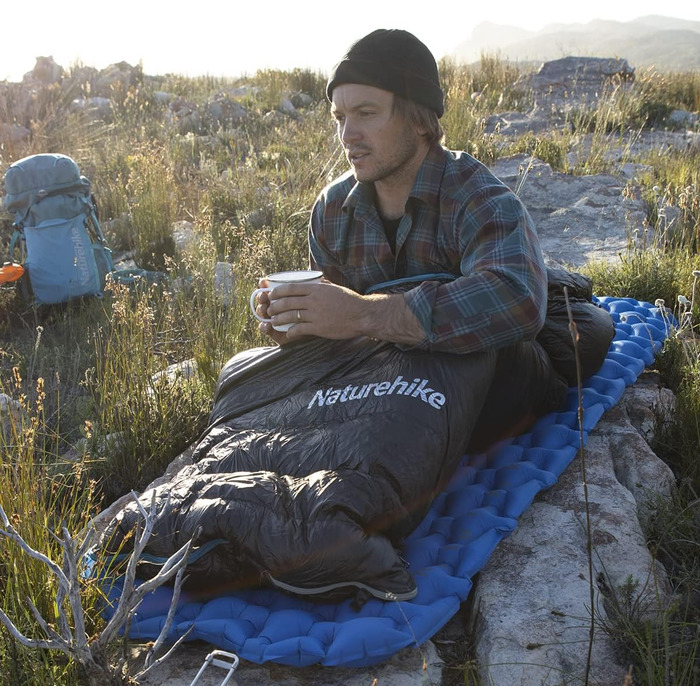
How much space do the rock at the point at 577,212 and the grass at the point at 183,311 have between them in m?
0.23

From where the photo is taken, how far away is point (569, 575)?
2.26m

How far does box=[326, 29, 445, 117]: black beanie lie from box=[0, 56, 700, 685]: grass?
1384mm

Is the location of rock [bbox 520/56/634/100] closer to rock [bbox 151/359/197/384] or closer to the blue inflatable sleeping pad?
rock [bbox 151/359/197/384]

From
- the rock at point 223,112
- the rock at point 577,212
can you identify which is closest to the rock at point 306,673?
the rock at point 577,212

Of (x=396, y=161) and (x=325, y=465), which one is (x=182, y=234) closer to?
(x=396, y=161)

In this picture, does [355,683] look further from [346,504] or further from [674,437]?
[674,437]

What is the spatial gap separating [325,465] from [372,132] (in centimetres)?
129

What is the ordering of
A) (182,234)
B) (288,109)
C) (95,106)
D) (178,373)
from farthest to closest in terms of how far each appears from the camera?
1. (288,109)
2. (95,106)
3. (182,234)
4. (178,373)

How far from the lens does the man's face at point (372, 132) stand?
2.83 m

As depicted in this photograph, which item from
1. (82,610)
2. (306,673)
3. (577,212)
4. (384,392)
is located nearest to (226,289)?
(384,392)

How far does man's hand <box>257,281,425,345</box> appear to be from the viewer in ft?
8.56

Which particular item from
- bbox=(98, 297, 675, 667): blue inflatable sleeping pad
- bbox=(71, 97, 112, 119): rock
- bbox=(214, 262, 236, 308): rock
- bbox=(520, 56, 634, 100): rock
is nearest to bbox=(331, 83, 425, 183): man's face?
bbox=(98, 297, 675, 667): blue inflatable sleeping pad

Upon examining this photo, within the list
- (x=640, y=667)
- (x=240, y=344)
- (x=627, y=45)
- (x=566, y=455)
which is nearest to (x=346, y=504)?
(x=640, y=667)

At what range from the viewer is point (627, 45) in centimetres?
6994
